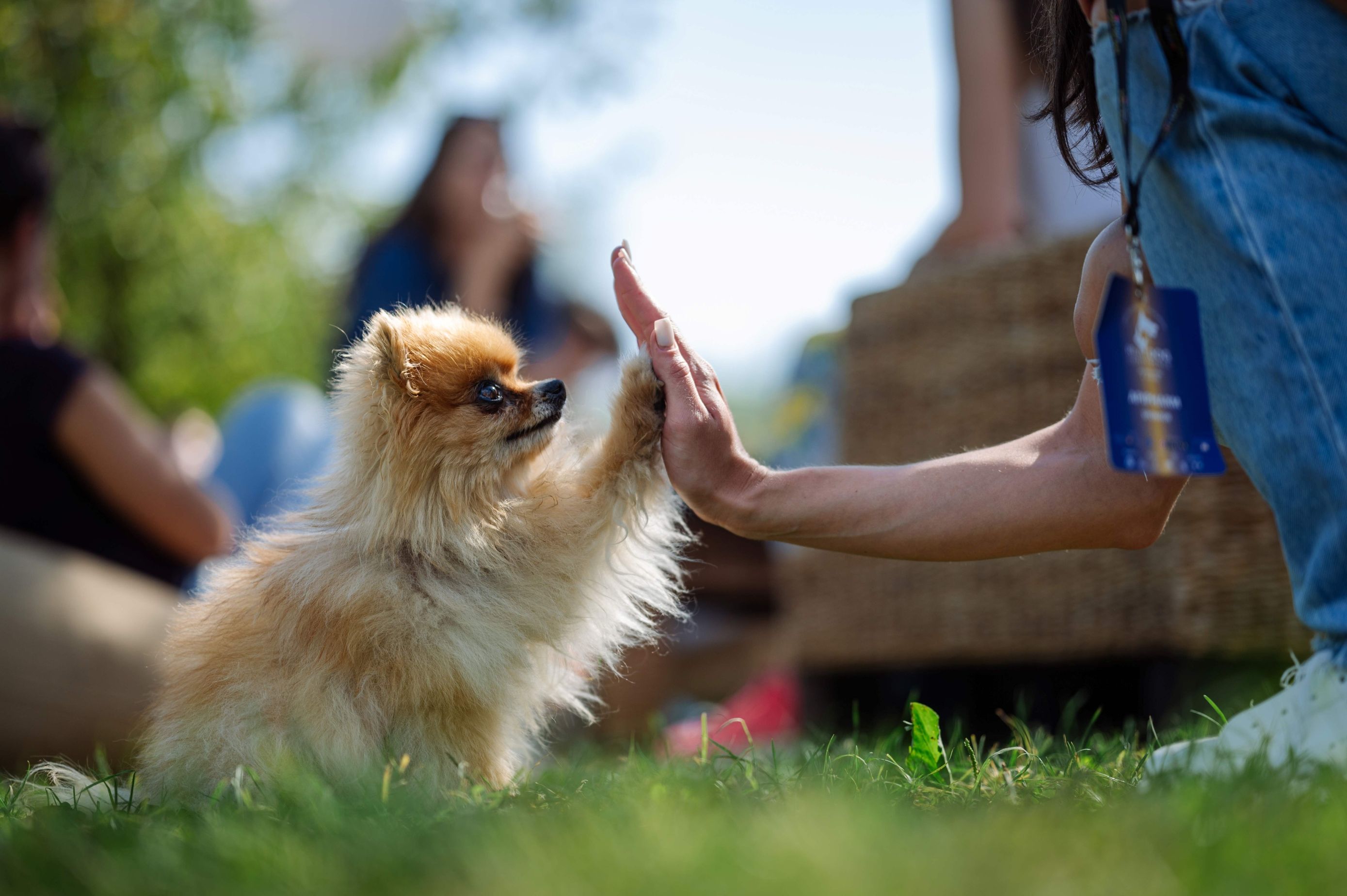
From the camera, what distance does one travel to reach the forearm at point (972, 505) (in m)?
1.92

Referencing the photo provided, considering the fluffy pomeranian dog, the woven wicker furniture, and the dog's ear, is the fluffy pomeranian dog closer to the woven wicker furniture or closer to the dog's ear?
the dog's ear

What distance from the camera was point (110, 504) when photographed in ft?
12.4

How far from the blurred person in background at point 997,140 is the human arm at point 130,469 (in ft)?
9.44

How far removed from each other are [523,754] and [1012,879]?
58.0 inches

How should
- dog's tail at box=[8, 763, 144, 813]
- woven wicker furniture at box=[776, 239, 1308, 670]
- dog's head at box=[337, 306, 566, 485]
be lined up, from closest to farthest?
1. dog's tail at box=[8, 763, 144, 813]
2. dog's head at box=[337, 306, 566, 485]
3. woven wicker furniture at box=[776, 239, 1308, 670]

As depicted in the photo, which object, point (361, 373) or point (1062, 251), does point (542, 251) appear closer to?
point (1062, 251)

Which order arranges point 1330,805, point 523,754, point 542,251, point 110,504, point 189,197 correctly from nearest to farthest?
1. point 1330,805
2. point 523,754
3. point 110,504
4. point 542,251
5. point 189,197

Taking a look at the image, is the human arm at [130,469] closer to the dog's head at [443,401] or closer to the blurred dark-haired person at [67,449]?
the blurred dark-haired person at [67,449]

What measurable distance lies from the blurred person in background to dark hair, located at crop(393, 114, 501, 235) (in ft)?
7.37

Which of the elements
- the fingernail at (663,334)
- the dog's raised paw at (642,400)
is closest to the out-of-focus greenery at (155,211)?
the dog's raised paw at (642,400)

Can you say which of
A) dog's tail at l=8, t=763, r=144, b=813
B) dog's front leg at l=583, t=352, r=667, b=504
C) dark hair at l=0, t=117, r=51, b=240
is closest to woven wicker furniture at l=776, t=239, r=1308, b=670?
dog's front leg at l=583, t=352, r=667, b=504

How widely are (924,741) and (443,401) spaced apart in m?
1.28

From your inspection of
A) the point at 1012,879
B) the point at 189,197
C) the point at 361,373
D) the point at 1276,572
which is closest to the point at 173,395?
the point at 189,197

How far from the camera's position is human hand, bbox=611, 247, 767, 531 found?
2.06 m
